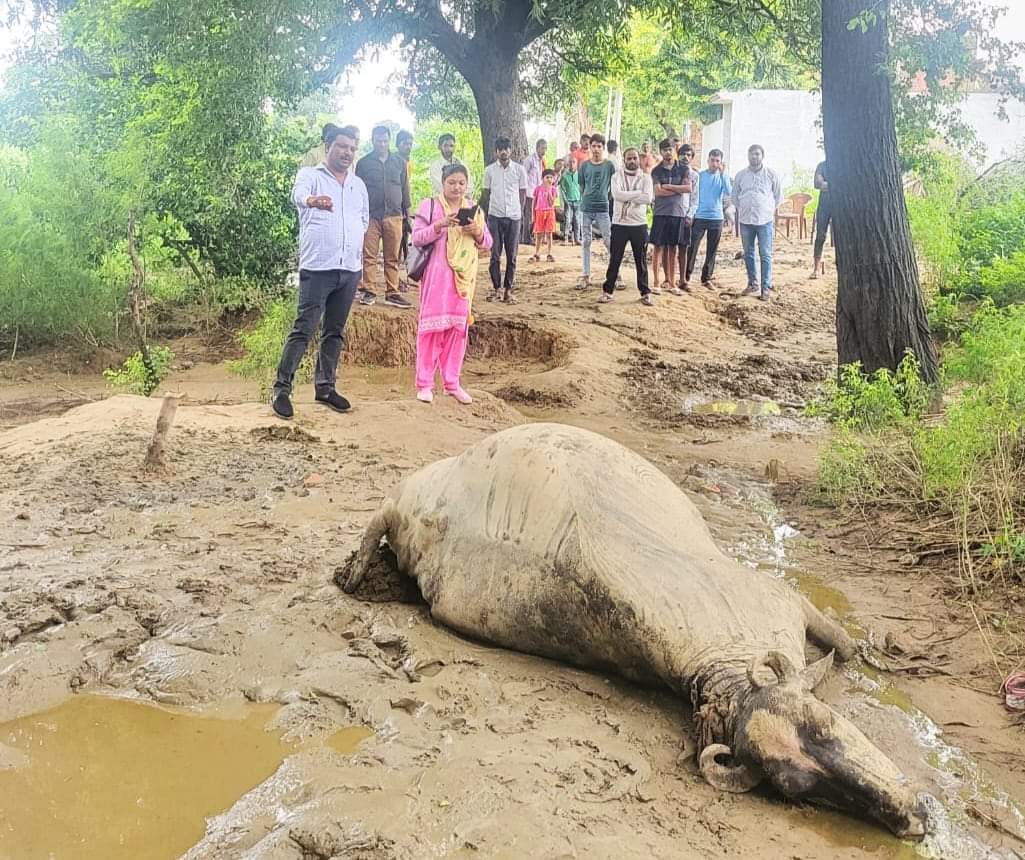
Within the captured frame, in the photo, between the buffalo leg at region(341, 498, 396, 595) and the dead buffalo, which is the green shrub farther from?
the buffalo leg at region(341, 498, 396, 595)

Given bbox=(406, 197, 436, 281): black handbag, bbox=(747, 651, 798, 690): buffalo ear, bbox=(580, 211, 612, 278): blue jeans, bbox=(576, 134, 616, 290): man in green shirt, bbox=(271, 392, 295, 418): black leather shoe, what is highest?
bbox=(576, 134, 616, 290): man in green shirt

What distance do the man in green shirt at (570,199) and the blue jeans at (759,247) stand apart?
4.45 m

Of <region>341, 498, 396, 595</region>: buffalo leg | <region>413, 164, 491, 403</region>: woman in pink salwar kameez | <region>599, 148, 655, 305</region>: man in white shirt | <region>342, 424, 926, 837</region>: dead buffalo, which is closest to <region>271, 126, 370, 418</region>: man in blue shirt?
<region>413, 164, 491, 403</region>: woman in pink salwar kameez

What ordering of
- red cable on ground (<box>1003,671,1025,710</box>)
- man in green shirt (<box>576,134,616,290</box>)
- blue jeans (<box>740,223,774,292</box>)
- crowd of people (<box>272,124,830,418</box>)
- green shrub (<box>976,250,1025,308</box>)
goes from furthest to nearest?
blue jeans (<box>740,223,774,292</box>)
man in green shirt (<box>576,134,616,290</box>)
green shrub (<box>976,250,1025,308</box>)
crowd of people (<box>272,124,830,418</box>)
red cable on ground (<box>1003,671,1025,710</box>)

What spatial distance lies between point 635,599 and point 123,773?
1.76m

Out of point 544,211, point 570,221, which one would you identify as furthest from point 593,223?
point 570,221

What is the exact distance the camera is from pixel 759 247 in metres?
12.8

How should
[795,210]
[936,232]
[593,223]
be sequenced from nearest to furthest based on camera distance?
1. [936,232]
2. [593,223]
3. [795,210]

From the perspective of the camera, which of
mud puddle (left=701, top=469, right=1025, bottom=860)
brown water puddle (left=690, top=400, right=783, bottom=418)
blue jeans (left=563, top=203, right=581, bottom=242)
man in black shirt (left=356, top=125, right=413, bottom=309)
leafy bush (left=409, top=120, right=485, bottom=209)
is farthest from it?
leafy bush (left=409, top=120, right=485, bottom=209)

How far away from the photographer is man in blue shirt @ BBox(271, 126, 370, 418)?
674 cm

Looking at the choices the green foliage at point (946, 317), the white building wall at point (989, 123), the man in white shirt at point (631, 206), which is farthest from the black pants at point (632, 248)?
the white building wall at point (989, 123)

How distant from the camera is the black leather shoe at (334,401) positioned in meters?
7.39

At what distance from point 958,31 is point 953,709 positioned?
6971 mm

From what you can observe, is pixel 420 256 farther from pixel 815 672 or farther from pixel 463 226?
pixel 815 672
